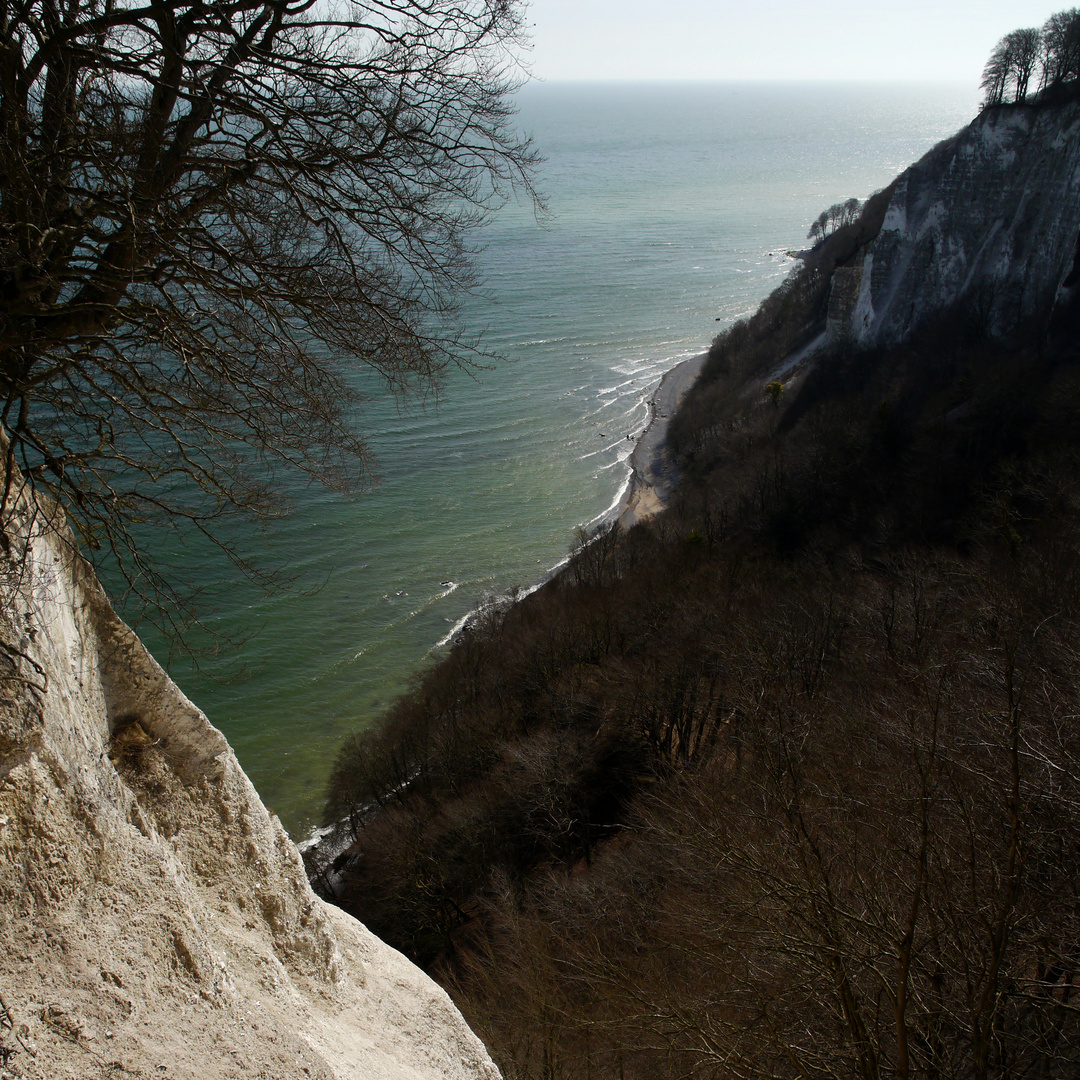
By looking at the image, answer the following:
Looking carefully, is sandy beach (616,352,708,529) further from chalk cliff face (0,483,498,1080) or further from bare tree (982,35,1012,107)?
chalk cliff face (0,483,498,1080)

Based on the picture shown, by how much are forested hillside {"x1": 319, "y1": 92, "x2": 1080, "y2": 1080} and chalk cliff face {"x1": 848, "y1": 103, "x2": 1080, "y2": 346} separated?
2.39 feet

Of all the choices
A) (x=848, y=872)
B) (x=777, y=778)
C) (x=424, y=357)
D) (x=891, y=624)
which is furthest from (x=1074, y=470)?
(x=424, y=357)

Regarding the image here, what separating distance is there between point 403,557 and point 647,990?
3090cm

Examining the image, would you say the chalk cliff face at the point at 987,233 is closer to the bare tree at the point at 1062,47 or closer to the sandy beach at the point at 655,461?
the bare tree at the point at 1062,47

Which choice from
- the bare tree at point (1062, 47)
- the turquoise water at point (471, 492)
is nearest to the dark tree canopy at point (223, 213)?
the turquoise water at point (471, 492)

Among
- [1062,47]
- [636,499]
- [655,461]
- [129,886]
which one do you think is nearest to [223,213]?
[129,886]

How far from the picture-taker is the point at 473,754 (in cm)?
2619

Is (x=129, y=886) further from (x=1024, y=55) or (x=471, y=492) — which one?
(x=1024, y=55)

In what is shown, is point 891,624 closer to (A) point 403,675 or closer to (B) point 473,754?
(B) point 473,754

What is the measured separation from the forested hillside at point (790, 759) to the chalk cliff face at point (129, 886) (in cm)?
340

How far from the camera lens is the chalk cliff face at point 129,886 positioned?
367cm

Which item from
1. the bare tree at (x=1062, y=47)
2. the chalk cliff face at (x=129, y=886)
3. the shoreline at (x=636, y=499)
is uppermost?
the bare tree at (x=1062, y=47)

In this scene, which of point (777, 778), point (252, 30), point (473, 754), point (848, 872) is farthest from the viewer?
point (473, 754)

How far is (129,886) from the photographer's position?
4234mm
